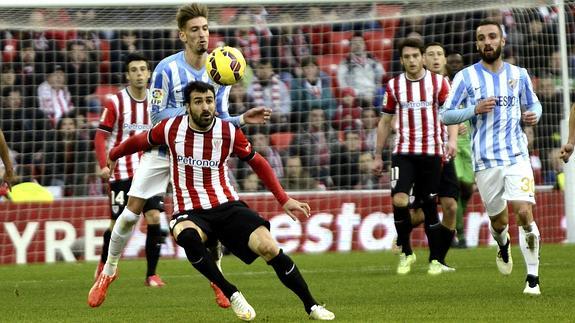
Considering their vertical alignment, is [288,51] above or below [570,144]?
above

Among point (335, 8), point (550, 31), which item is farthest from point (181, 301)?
point (550, 31)

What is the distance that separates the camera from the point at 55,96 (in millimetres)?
17422

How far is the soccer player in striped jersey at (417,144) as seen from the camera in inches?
469

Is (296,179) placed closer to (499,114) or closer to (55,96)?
(55,96)

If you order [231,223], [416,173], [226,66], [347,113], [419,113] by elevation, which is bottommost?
[231,223]

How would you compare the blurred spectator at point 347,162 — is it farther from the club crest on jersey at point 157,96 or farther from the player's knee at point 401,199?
the club crest on jersey at point 157,96

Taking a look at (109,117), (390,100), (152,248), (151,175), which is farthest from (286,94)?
(151,175)

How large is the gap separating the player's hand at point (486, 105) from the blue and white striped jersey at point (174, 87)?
193 cm

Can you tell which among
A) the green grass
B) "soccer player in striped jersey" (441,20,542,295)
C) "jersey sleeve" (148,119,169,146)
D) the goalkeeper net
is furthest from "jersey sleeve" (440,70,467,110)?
the goalkeeper net

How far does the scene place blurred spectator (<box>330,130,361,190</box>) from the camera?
17.6 metres

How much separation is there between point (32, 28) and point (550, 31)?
728 cm

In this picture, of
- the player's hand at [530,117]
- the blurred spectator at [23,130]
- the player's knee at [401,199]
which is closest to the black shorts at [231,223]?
the player's hand at [530,117]

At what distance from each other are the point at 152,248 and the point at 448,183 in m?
3.09

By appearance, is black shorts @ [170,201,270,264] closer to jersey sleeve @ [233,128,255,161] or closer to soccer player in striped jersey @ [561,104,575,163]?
jersey sleeve @ [233,128,255,161]
